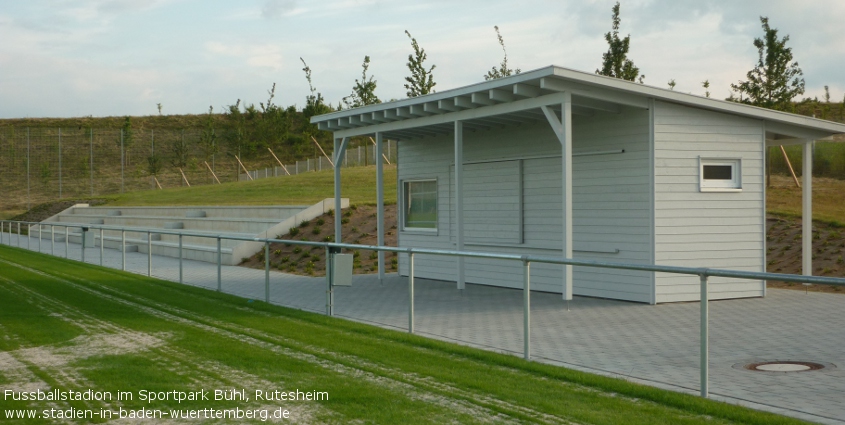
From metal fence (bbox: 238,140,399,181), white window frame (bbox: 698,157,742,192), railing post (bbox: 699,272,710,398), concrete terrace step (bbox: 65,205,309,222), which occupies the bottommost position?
railing post (bbox: 699,272,710,398)

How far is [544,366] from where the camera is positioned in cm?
756

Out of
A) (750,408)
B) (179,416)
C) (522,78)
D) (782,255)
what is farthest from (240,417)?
(782,255)

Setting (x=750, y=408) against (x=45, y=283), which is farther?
(x=45, y=283)

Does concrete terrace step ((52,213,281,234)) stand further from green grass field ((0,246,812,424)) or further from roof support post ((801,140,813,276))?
roof support post ((801,140,813,276))

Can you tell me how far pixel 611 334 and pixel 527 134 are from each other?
8.05m

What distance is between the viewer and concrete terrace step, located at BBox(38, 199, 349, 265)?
2292 centimetres

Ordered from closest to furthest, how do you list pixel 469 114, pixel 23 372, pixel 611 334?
pixel 23 372 → pixel 611 334 → pixel 469 114

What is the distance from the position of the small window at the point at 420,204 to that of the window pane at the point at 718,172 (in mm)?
6362

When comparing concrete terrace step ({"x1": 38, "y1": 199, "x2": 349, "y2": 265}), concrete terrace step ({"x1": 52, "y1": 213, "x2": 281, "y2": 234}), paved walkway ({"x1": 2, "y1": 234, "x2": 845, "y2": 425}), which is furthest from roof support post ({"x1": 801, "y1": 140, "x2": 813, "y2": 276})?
concrete terrace step ({"x1": 52, "y1": 213, "x2": 281, "y2": 234})

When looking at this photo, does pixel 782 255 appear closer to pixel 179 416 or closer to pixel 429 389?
pixel 429 389

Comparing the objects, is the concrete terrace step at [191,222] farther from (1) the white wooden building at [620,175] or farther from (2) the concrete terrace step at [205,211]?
(1) the white wooden building at [620,175]

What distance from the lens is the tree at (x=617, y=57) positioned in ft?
82.1

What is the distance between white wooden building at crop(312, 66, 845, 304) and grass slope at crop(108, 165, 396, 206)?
11.7 meters

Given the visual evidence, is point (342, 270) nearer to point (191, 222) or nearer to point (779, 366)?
point (779, 366)
